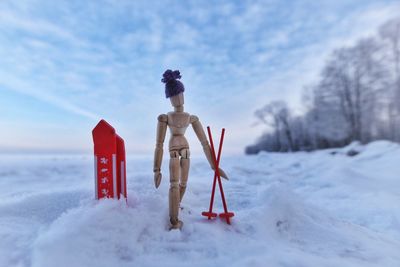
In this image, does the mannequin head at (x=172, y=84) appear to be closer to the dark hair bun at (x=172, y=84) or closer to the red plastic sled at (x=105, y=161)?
the dark hair bun at (x=172, y=84)

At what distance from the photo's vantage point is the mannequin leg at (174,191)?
213 cm

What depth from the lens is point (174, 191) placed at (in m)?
2.23

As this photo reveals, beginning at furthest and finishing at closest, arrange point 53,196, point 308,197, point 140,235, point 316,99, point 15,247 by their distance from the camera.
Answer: point 316,99
point 308,197
point 53,196
point 140,235
point 15,247

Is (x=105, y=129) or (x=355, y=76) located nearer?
(x=105, y=129)

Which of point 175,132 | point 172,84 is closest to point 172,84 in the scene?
point 172,84

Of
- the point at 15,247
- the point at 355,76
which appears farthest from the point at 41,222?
the point at 355,76

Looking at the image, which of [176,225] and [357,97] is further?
[357,97]

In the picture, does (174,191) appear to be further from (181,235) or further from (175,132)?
(175,132)

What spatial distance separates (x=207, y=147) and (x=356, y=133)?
2034 cm

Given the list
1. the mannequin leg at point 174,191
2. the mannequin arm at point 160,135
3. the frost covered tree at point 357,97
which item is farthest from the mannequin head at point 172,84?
the frost covered tree at point 357,97

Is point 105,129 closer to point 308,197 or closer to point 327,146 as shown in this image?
point 308,197

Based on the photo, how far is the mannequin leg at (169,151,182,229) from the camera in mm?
2129

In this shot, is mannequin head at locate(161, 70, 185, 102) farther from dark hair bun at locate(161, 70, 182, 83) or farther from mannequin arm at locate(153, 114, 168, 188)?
mannequin arm at locate(153, 114, 168, 188)

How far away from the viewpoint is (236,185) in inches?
159
